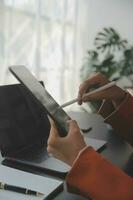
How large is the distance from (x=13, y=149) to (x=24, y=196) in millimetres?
218

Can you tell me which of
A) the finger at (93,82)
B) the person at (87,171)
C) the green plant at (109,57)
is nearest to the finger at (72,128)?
the person at (87,171)

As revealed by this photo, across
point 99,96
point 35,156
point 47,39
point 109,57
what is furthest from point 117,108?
point 109,57

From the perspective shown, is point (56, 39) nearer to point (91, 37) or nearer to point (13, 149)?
point (91, 37)

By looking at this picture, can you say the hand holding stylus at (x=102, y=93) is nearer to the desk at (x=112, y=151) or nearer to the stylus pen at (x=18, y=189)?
the desk at (x=112, y=151)

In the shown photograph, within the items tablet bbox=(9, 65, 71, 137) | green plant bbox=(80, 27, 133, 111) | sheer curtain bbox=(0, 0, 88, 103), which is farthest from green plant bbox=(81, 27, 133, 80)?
tablet bbox=(9, 65, 71, 137)

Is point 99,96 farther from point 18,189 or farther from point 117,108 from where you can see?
point 18,189

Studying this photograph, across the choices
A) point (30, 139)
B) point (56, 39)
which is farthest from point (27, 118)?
point (56, 39)

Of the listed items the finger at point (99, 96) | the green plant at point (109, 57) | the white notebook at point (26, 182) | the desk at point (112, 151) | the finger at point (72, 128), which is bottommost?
the green plant at point (109, 57)

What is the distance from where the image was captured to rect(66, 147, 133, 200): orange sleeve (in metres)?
0.59

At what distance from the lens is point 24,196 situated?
2.00ft

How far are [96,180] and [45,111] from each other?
0.53ft

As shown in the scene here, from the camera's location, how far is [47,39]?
279cm

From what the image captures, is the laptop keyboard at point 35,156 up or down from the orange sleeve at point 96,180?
down

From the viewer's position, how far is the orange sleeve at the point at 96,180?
1.93 feet
